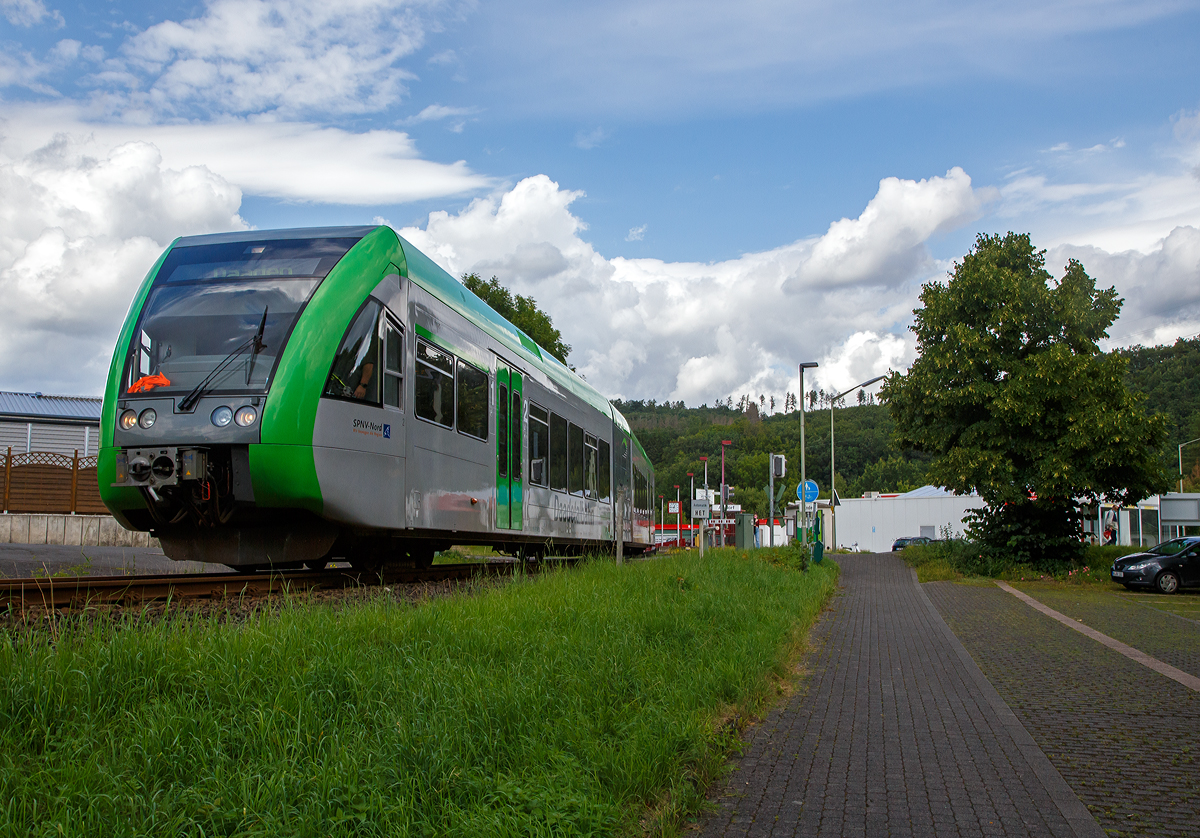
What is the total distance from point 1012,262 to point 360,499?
20971 mm

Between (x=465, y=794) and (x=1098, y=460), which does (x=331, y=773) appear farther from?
(x=1098, y=460)

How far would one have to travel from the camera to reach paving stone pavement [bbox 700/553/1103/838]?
4.32 meters

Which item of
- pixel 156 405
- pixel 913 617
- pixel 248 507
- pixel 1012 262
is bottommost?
pixel 913 617

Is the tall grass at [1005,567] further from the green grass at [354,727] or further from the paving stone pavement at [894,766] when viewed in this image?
the green grass at [354,727]

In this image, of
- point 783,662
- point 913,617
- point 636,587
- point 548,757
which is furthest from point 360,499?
point 913,617

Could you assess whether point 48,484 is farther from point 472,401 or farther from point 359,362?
point 359,362

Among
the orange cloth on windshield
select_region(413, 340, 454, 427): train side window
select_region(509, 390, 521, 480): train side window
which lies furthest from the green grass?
select_region(509, 390, 521, 480): train side window

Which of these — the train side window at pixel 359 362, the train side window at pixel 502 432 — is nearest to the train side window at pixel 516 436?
the train side window at pixel 502 432

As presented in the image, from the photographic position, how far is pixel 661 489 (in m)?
120

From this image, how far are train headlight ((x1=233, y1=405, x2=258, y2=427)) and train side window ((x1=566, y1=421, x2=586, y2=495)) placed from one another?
8187mm

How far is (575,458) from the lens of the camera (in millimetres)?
16969

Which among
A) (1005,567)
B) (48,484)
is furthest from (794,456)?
(48,484)

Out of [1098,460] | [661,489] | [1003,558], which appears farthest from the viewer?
[661,489]

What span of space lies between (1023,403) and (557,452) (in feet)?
42.0
